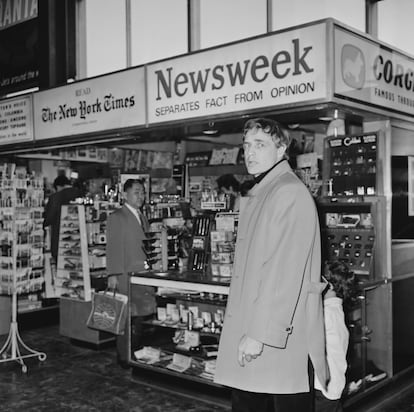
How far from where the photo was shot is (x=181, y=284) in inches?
177

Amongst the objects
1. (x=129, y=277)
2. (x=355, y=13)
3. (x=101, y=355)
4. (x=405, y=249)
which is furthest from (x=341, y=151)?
(x=101, y=355)

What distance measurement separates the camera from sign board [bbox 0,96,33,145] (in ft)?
20.1

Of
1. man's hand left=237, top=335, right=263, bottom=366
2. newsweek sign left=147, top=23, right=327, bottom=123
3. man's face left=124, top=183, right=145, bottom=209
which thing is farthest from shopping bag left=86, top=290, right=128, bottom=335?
man's hand left=237, top=335, right=263, bottom=366

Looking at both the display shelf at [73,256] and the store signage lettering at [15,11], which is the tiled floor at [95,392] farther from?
the store signage lettering at [15,11]

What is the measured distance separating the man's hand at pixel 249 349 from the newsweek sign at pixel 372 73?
6.45 feet

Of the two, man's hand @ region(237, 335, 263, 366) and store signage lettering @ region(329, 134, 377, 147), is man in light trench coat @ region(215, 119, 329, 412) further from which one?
store signage lettering @ region(329, 134, 377, 147)

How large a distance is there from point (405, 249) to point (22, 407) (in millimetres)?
3245

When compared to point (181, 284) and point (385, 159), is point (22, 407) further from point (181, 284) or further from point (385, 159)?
point (385, 159)

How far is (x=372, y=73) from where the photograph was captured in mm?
4051

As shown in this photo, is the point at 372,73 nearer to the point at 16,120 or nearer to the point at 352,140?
the point at 352,140

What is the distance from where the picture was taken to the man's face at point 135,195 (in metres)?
5.37

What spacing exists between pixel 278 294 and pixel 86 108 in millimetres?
3675

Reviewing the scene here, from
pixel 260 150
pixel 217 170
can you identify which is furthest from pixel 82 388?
pixel 217 170

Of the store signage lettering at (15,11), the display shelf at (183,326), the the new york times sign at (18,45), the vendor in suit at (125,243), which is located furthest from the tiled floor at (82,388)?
the store signage lettering at (15,11)
